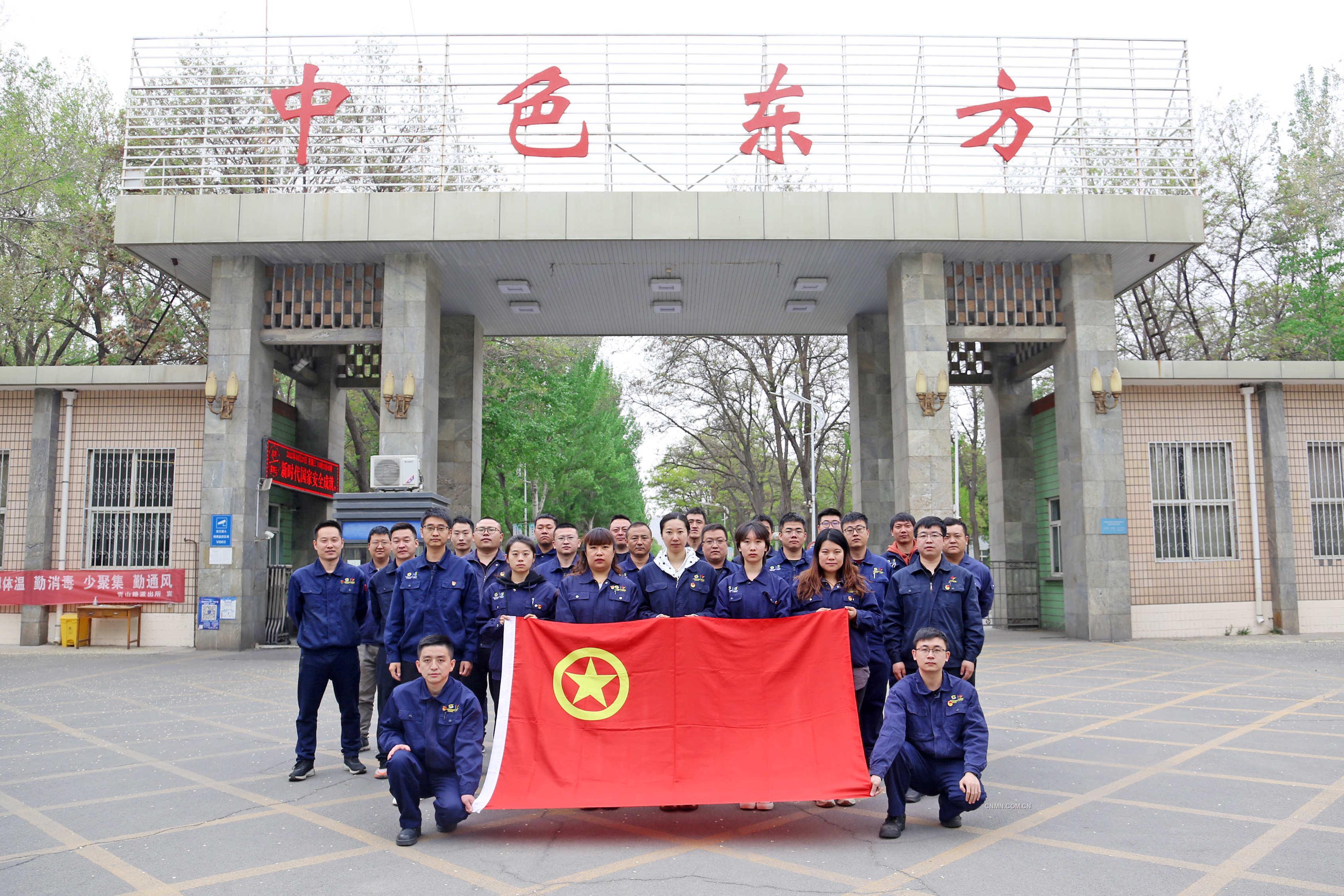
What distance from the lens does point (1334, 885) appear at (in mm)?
4156

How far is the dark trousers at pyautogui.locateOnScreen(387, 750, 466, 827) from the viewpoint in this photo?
4.99 meters

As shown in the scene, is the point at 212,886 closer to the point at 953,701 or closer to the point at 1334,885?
the point at 953,701

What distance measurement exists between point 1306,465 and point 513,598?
1499 cm

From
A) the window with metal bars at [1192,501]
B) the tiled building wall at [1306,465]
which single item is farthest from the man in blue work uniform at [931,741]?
the tiled building wall at [1306,465]

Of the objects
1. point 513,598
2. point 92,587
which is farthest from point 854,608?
point 92,587

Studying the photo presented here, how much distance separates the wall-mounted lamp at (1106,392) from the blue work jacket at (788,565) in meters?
10.2

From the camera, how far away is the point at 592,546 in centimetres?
615

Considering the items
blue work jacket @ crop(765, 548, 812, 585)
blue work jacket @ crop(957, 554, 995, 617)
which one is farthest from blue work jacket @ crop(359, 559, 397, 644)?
blue work jacket @ crop(957, 554, 995, 617)

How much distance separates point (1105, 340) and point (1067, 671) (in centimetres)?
629

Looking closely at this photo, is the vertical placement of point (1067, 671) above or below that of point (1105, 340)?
below

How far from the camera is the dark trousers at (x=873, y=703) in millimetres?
6215

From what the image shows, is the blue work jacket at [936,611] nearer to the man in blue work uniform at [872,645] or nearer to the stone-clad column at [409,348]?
the man in blue work uniform at [872,645]

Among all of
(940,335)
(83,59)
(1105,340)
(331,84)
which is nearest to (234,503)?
(331,84)

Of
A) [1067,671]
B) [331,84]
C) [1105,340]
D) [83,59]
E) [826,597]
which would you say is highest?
[83,59]
